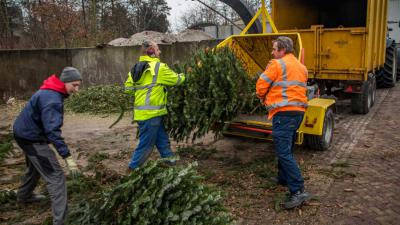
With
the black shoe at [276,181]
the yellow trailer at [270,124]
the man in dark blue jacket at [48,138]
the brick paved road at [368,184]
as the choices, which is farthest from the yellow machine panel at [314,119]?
the man in dark blue jacket at [48,138]

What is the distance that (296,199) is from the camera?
4414 mm

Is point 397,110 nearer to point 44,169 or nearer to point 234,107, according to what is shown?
point 234,107

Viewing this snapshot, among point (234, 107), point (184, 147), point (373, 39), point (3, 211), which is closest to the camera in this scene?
point (3, 211)

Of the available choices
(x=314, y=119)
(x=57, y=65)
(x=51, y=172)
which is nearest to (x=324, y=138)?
(x=314, y=119)

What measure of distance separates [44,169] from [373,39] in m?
7.82

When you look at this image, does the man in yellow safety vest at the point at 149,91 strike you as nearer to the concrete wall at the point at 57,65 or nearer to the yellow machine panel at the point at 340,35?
the yellow machine panel at the point at 340,35

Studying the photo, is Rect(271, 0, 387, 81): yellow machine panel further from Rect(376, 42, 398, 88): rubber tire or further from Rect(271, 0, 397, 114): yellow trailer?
Rect(376, 42, 398, 88): rubber tire

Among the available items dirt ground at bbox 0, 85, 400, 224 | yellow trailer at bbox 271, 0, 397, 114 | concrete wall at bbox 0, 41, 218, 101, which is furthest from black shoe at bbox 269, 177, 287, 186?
concrete wall at bbox 0, 41, 218, 101

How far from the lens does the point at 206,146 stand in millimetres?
7031

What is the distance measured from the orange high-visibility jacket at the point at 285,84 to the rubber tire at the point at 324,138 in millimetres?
1951

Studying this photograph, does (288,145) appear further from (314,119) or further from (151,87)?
(151,87)

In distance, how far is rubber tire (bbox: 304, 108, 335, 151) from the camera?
20.7 feet

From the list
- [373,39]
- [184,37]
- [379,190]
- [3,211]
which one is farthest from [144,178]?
[184,37]

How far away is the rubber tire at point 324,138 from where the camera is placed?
631cm
